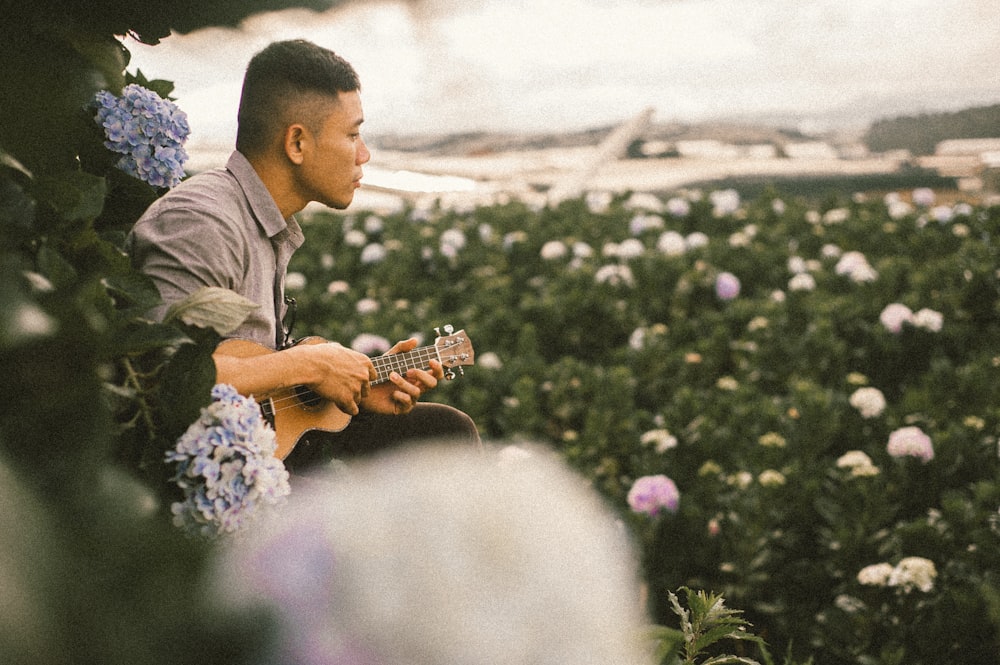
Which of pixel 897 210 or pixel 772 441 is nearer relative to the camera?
pixel 772 441

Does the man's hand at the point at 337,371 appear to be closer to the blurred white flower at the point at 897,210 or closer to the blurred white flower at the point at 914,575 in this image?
the blurred white flower at the point at 914,575

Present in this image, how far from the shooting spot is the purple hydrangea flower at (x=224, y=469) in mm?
1023

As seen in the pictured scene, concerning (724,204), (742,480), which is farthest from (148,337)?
(724,204)

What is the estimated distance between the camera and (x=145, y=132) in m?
1.30

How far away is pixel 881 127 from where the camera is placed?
10742 millimetres

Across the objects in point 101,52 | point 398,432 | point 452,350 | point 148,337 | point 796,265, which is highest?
point 101,52

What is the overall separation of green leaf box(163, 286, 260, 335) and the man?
0.52m

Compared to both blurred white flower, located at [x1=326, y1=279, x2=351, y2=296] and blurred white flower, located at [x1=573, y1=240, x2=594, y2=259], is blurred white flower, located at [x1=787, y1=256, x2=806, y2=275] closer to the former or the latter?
blurred white flower, located at [x1=573, y1=240, x2=594, y2=259]

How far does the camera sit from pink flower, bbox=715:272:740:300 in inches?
186

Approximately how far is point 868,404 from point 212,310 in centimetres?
305

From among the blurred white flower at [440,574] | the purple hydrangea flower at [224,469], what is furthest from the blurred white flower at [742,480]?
the blurred white flower at [440,574]

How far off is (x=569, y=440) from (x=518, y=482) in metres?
3.27

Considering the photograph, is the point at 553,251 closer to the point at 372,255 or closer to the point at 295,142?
the point at 372,255

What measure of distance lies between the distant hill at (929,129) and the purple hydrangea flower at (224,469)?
1029 cm
